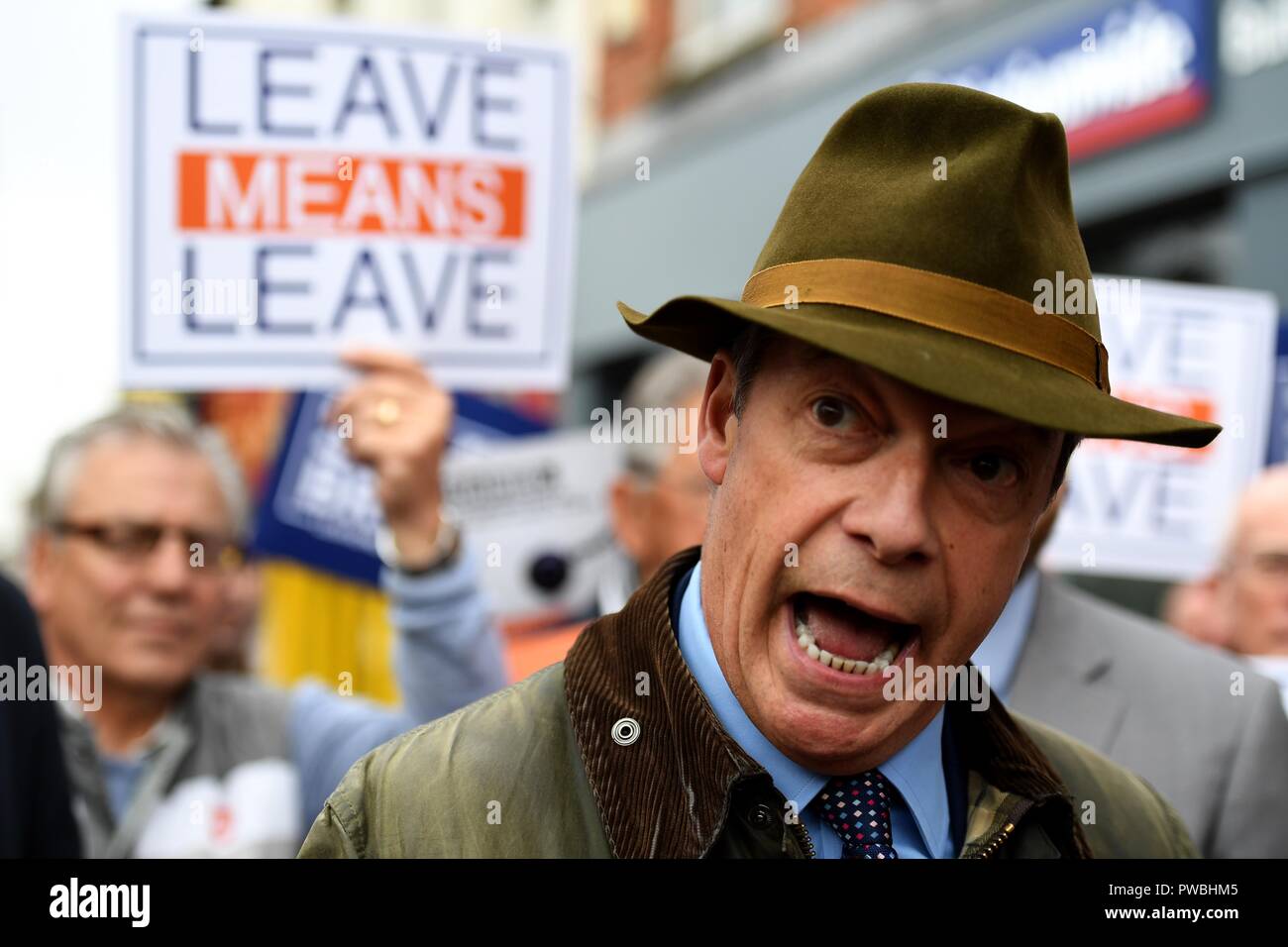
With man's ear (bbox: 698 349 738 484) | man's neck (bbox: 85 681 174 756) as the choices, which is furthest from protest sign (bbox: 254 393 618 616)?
man's ear (bbox: 698 349 738 484)

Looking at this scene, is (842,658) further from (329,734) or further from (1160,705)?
(329,734)

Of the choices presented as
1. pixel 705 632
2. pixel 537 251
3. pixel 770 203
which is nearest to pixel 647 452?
pixel 537 251

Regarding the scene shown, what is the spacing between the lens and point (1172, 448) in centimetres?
405

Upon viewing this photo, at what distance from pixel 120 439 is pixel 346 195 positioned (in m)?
0.77

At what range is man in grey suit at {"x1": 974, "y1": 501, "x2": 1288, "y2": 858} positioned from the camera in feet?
9.96

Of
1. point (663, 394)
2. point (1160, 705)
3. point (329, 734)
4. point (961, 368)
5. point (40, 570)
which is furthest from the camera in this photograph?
point (663, 394)

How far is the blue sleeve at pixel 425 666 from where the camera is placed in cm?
326

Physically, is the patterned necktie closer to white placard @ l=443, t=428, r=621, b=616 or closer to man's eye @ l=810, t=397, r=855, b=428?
man's eye @ l=810, t=397, r=855, b=428

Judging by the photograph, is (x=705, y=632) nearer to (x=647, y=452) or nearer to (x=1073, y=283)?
(x=1073, y=283)

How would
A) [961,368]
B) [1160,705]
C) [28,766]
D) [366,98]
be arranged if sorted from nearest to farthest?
[961,368]
[28,766]
[1160,705]
[366,98]

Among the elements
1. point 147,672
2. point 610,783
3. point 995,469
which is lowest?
point 147,672

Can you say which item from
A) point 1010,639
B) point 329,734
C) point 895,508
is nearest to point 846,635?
point 895,508

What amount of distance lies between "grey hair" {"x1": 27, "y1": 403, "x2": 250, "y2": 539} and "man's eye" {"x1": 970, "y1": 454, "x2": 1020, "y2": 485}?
Result: 222 centimetres

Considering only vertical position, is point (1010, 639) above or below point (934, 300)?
below
